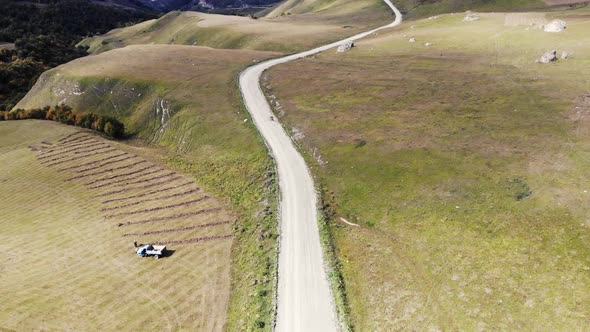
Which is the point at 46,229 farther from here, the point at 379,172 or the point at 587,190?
the point at 587,190

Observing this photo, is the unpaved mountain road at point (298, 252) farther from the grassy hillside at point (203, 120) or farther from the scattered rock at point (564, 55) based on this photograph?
the scattered rock at point (564, 55)

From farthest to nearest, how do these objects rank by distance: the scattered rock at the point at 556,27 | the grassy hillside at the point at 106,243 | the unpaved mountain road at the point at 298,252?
the scattered rock at the point at 556,27, the grassy hillside at the point at 106,243, the unpaved mountain road at the point at 298,252

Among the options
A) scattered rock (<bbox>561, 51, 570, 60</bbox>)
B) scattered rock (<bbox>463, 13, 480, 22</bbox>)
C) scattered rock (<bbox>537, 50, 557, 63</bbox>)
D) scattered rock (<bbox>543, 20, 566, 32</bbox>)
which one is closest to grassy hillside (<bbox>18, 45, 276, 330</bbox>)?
scattered rock (<bbox>537, 50, 557, 63</bbox>)

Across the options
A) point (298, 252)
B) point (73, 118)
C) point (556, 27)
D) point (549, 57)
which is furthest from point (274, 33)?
point (298, 252)

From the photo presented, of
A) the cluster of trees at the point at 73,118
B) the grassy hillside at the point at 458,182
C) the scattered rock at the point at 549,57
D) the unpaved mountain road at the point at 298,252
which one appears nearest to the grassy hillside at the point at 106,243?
the unpaved mountain road at the point at 298,252

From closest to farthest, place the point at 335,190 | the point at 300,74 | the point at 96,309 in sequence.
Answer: the point at 96,309 < the point at 335,190 < the point at 300,74

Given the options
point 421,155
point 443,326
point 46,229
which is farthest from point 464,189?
point 46,229
